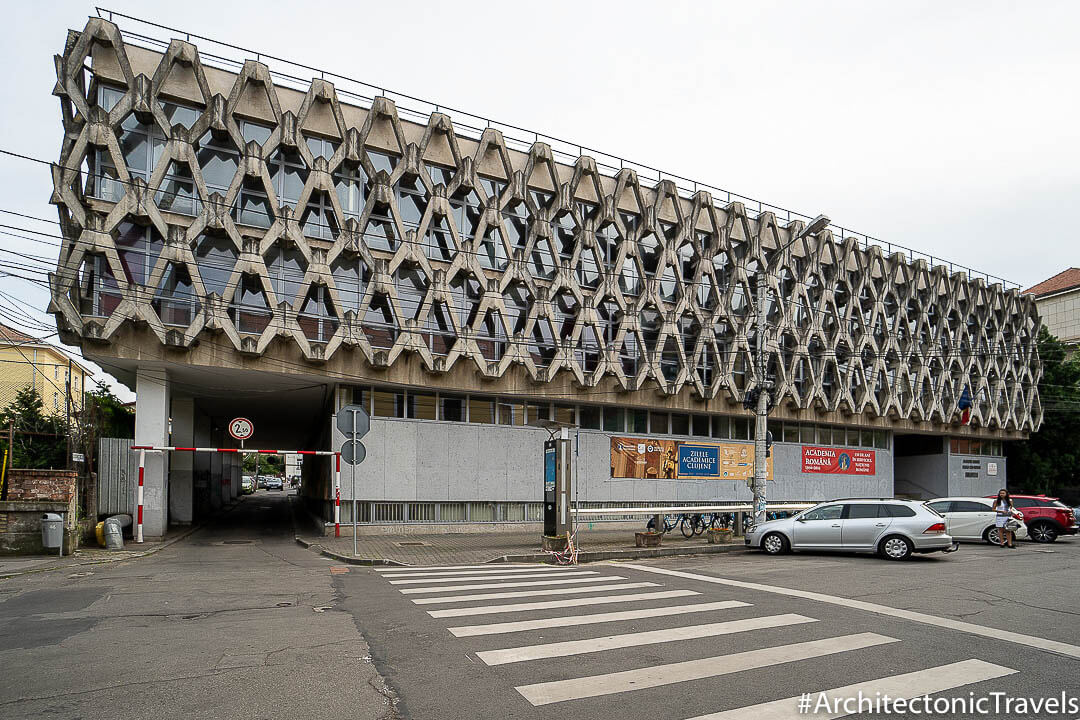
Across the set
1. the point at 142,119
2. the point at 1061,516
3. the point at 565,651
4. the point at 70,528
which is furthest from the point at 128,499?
the point at 1061,516

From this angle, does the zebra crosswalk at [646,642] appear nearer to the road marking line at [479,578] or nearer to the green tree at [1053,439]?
the road marking line at [479,578]

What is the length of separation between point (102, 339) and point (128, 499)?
508 cm

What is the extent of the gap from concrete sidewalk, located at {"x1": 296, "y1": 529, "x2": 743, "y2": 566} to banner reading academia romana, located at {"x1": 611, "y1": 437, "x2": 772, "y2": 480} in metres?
5.58

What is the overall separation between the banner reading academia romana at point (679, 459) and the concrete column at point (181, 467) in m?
15.5

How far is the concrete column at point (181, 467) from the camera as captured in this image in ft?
87.1

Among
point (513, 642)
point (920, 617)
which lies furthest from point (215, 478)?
point (920, 617)

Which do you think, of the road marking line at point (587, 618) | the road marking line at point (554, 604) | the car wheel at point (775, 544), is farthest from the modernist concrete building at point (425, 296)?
the road marking line at point (587, 618)

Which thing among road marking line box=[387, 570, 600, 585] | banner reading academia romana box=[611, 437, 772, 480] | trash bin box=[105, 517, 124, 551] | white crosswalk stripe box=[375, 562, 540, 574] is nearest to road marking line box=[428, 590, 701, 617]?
road marking line box=[387, 570, 600, 585]

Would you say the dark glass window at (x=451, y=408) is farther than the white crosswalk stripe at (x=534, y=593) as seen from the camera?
Yes

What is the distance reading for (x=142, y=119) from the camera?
2053 cm

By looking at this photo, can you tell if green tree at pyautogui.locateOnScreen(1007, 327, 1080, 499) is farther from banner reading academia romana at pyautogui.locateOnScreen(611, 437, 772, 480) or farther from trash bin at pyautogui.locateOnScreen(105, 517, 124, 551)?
trash bin at pyautogui.locateOnScreen(105, 517, 124, 551)

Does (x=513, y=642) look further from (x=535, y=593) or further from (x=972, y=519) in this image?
(x=972, y=519)

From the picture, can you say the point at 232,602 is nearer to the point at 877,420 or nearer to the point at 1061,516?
the point at 1061,516

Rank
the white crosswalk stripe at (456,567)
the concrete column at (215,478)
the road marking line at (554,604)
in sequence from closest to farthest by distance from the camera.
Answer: the road marking line at (554,604) → the white crosswalk stripe at (456,567) → the concrete column at (215,478)
